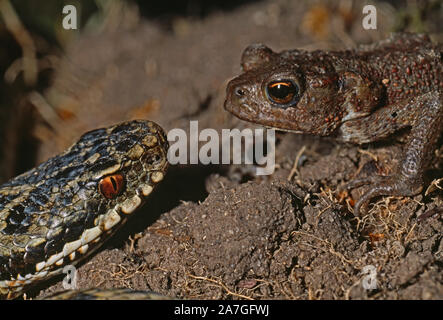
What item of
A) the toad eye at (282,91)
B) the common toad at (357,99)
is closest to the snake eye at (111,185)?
the common toad at (357,99)

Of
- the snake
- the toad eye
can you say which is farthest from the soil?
the toad eye

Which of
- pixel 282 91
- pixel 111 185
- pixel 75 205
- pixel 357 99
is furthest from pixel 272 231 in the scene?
pixel 75 205

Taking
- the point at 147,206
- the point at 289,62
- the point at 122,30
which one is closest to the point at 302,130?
the point at 289,62

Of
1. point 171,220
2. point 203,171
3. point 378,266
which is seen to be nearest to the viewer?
point 378,266

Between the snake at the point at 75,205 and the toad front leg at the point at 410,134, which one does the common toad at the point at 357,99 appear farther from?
the snake at the point at 75,205
